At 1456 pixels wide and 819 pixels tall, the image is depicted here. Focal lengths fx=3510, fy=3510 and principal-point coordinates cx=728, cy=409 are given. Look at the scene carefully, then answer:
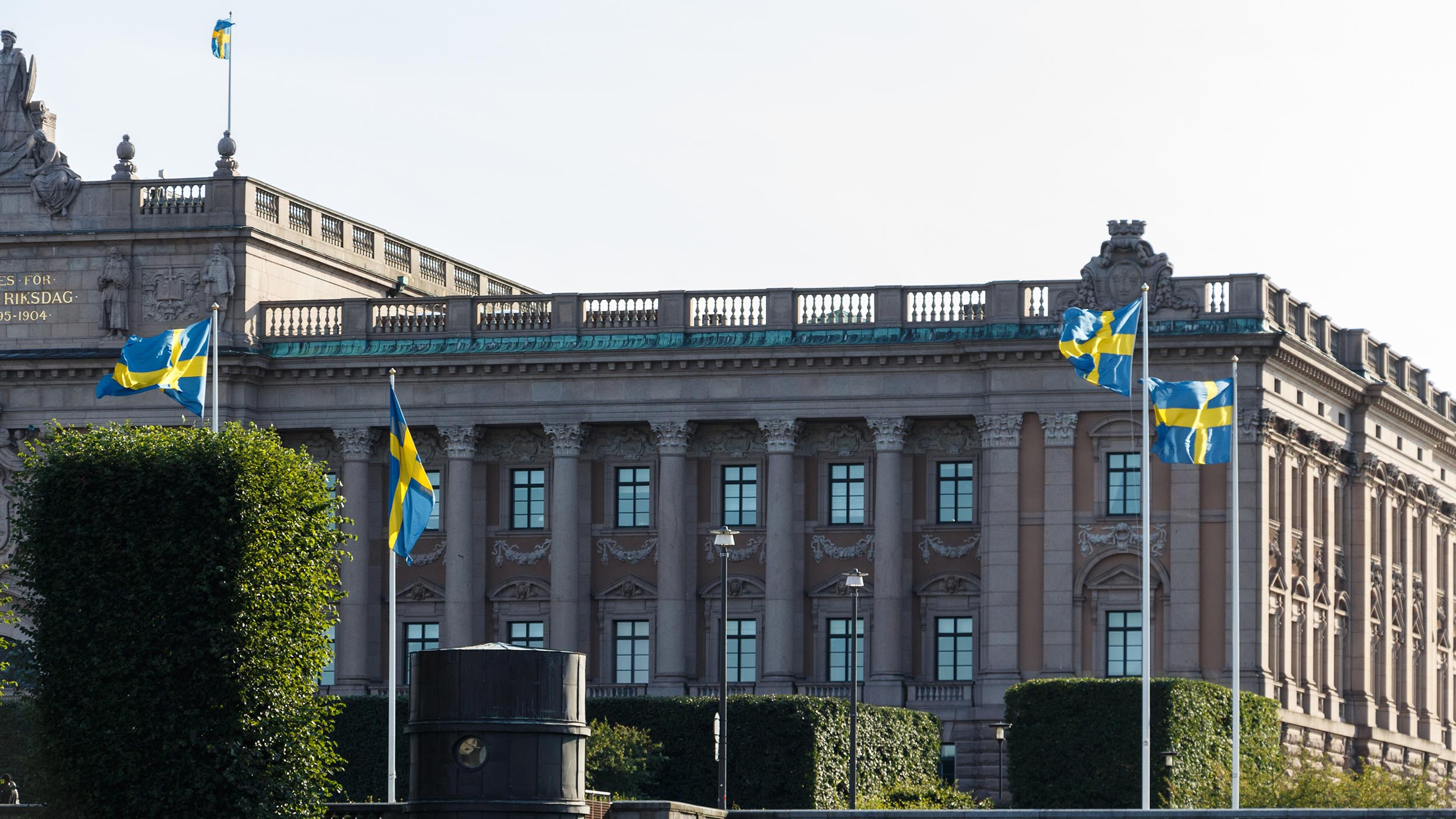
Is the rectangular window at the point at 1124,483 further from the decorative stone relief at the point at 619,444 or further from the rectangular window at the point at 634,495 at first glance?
the decorative stone relief at the point at 619,444

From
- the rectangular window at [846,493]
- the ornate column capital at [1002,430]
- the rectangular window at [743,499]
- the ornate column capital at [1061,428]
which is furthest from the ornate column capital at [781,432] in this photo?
the ornate column capital at [1061,428]

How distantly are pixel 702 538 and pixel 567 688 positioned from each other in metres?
45.6

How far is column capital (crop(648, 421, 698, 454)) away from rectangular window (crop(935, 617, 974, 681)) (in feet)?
29.8

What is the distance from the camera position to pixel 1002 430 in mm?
100562

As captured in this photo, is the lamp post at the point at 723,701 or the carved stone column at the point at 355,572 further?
the carved stone column at the point at 355,572

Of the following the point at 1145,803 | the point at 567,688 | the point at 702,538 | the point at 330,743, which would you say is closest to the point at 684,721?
the point at 702,538

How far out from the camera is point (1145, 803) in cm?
7456

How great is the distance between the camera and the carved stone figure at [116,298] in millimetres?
105938

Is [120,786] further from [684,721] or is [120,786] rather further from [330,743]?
[684,721]

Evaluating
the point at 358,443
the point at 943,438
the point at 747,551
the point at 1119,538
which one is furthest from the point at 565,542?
the point at 1119,538

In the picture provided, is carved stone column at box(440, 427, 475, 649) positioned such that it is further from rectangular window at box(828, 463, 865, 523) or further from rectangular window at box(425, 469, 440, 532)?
rectangular window at box(828, 463, 865, 523)

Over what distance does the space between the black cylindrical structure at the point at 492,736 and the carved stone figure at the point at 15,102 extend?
2128 inches

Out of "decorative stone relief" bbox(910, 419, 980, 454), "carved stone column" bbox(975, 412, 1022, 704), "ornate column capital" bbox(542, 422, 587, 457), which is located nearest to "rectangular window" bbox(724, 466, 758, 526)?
"ornate column capital" bbox(542, 422, 587, 457)

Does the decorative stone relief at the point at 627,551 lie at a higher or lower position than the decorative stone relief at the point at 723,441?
lower
